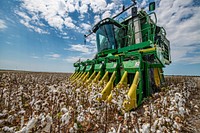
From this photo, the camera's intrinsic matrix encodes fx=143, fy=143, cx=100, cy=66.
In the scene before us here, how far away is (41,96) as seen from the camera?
4.41 m

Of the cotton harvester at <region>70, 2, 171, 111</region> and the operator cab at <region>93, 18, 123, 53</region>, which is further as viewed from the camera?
the operator cab at <region>93, 18, 123, 53</region>

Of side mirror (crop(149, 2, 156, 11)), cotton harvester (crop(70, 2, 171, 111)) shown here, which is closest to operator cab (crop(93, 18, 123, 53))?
cotton harvester (crop(70, 2, 171, 111))

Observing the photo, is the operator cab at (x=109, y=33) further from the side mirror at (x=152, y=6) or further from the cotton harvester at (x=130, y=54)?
the side mirror at (x=152, y=6)

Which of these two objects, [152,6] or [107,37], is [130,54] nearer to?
[152,6]

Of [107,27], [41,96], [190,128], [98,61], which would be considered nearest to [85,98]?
[41,96]

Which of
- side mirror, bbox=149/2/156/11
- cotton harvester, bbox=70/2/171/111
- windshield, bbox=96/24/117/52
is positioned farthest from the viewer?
windshield, bbox=96/24/117/52

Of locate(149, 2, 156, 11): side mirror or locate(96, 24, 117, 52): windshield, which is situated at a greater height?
locate(149, 2, 156, 11): side mirror

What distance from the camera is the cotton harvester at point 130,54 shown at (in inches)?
203

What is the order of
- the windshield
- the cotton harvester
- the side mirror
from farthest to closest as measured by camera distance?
1. the windshield
2. the side mirror
3. the cotton harvester

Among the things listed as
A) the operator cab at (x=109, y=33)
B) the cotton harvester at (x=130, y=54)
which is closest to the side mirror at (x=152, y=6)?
the cotton harvester at (x=130, y=54)

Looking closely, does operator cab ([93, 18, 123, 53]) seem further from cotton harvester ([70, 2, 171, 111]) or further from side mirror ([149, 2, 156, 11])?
side mirror ([149, 2, 156, 11])

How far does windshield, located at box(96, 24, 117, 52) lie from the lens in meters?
8.91

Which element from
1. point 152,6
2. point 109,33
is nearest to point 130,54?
point 152,6

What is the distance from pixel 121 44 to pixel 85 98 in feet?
16.1
